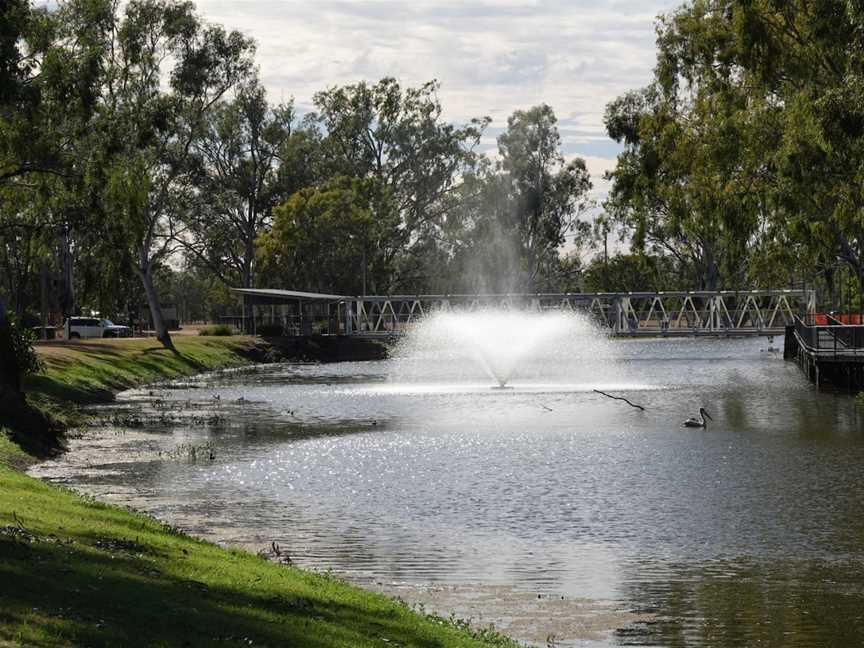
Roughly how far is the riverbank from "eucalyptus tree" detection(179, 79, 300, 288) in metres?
92.5

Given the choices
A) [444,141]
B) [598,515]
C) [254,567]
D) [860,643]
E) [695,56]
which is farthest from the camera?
[444,141]

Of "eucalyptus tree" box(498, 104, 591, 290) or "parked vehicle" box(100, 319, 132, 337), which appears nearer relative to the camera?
"parked vehicle" box(100, 319, 132, 337)

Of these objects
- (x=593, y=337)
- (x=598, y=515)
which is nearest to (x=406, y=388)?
(x=598, y=515)

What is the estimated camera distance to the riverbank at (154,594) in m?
11.0

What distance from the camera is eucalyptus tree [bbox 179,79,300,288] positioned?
110500 mm

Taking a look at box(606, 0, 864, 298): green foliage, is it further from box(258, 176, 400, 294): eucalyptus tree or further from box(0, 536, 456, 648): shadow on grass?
box(258, 176, 400, 294): eucalyptus tree

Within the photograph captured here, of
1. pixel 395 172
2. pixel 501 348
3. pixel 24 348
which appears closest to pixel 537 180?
pixel 395 172

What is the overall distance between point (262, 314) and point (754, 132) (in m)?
61.8

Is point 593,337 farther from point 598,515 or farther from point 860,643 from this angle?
point 860,643

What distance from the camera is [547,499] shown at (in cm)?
2456

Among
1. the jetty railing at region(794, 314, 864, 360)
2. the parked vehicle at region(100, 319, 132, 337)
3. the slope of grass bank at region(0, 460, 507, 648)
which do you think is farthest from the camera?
the parked vehicle at region(100, 319, 132, 337)

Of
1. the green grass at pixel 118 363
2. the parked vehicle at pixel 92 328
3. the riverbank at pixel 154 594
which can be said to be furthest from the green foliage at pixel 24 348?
the parked vehicle at pixel 92 328

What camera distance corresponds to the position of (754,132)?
44.8 metres

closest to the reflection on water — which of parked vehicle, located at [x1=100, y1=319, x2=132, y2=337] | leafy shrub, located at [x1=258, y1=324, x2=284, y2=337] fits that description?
parked vehicle, located at [x1=100, y1=319, x2=132, y2=337]
